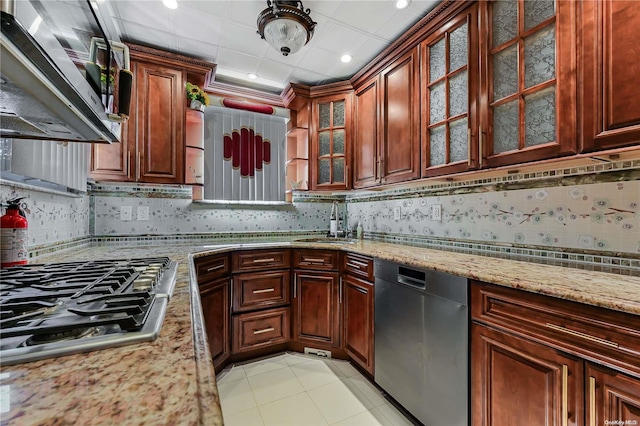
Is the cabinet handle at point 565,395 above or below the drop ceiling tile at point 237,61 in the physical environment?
below

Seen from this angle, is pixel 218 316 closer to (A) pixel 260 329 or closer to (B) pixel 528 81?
(A) pixel 260 329

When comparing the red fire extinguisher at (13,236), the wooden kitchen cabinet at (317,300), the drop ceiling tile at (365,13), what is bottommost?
the wooden kitchen cabinet at (317,300)

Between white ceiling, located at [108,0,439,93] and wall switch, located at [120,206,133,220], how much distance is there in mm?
1275

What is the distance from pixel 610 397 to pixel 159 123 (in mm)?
2739

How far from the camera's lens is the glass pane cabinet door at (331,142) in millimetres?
2645

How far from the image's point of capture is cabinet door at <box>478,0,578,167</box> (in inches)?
46.9

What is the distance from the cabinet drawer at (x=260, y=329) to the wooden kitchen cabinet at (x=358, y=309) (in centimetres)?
51

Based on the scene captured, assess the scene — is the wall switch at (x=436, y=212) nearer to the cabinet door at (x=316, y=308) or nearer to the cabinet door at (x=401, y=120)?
the cabinet door at (x=401, y=120)

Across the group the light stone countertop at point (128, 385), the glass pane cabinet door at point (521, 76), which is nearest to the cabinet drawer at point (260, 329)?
the light stone countertop at point (128, 385)

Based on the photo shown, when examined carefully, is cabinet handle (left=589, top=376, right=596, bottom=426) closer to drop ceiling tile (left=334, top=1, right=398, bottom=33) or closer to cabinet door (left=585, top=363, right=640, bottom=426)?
cabinet door (left=585, top=363, right=640, bottom=426)

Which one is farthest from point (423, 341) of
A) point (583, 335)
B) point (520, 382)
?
point (583, 335)

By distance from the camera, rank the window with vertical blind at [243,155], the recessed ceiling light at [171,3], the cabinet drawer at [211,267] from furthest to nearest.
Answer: the window with vertical blind at [243,155]
the cabinet drawer at [211,267]
the recessed ceiling light at [171,3]

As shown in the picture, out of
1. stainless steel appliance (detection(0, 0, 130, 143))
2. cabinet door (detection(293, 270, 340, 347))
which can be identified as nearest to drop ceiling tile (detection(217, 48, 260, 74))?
stainless steel appliance (detection(0, 0, 130, 143))

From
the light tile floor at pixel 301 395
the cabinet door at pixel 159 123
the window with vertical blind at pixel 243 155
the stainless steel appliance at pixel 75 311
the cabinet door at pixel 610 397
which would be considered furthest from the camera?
the window with vertical blind at pixel 243 155
